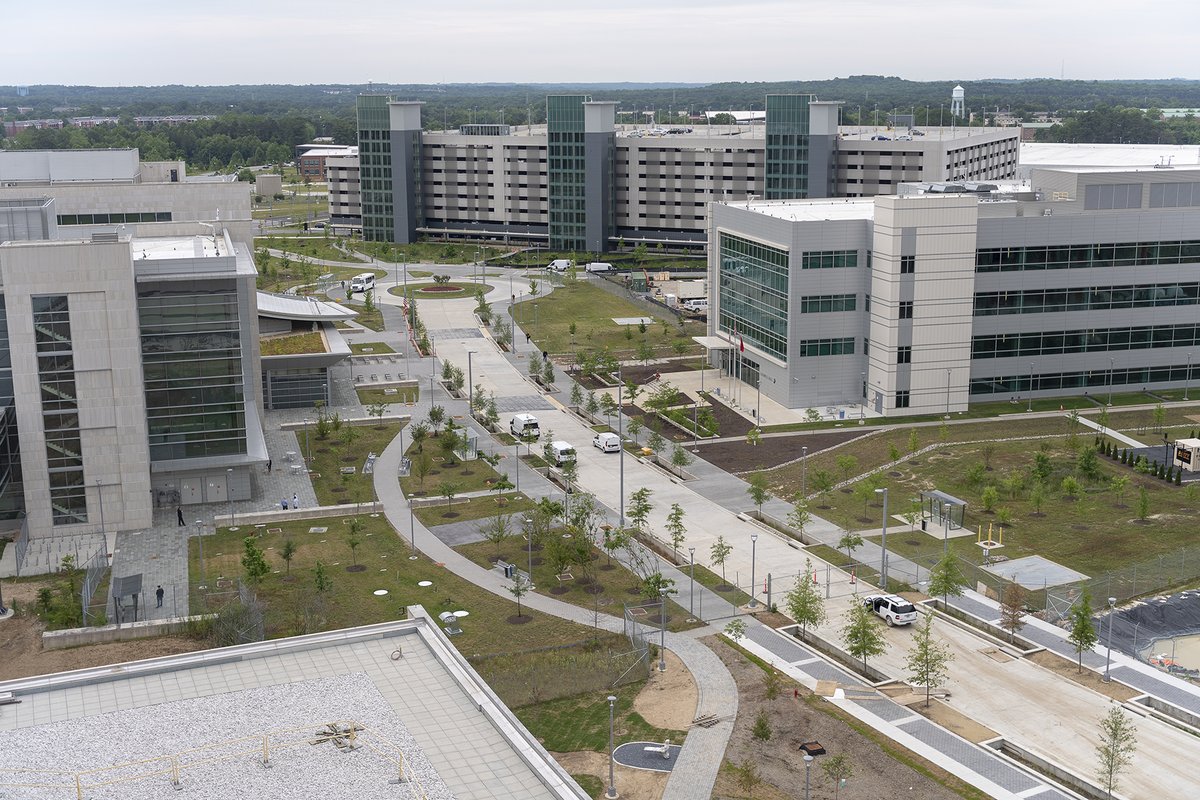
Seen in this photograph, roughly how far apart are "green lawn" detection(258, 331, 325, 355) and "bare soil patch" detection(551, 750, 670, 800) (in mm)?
54571

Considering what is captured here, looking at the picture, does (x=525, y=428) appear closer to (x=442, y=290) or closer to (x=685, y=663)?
(x=685, y=663)

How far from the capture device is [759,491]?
67625mm

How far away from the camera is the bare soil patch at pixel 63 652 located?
159 ft

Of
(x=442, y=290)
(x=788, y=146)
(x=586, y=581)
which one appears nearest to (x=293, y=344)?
(x=586, y=581)

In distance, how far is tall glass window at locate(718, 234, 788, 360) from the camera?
88.1 m

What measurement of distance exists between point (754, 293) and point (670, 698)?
165 feet

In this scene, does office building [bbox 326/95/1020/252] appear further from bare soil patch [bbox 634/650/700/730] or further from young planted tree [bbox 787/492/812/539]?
bare soil patch [bbox 634/650/700/730]

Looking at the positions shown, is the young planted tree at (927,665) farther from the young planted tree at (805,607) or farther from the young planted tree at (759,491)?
the young planted tree at (759,491)

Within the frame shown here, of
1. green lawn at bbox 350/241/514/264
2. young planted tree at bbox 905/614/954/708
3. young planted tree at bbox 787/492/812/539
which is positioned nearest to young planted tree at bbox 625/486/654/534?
young planted tree at bbox 787/492/812/539

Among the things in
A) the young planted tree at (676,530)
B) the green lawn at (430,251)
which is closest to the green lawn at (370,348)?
the green lawn at (430,251)

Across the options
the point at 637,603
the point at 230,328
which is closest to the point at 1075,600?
the point at 637,603

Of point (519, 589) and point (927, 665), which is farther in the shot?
point (519, 589)

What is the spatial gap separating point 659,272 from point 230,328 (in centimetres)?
8698

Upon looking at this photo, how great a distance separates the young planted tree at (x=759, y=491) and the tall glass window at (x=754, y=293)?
→ 1852cm
